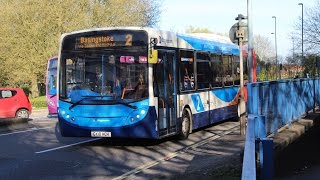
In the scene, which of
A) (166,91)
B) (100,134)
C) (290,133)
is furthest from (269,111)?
(100,134)

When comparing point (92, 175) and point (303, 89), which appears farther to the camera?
point (303, 89)

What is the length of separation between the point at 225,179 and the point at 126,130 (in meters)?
5.21

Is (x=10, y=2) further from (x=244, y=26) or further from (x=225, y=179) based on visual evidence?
(x=225, y=179)

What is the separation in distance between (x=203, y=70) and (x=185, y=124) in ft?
7.12

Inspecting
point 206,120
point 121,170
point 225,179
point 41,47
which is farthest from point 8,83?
point 225,179

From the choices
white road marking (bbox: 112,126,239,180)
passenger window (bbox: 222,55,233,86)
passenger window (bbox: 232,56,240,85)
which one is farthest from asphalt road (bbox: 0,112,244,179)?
passenger window (bbox: 232,56,240,85)

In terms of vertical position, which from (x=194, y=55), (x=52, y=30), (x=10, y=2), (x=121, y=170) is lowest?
(x=121, y=170)

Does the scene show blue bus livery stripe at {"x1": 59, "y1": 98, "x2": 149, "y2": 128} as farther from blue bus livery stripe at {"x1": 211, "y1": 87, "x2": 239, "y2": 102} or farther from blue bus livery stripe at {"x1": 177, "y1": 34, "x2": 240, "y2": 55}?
blue bus livery stripe at {"x1": 211, "y1": 87, "x2": 239, "y2": 102}

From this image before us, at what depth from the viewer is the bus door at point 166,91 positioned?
12380 millimetres

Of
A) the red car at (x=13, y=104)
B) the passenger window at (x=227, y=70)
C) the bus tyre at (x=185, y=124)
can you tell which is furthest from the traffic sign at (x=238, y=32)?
the red car at (x=13, y=104)

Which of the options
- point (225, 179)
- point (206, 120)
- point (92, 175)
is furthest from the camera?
point (206, 120)

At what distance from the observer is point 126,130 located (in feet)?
39.3

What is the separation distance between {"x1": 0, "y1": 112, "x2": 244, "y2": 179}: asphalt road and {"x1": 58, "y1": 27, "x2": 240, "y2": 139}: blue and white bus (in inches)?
21.0

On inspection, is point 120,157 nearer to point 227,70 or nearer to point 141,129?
point 141,129
